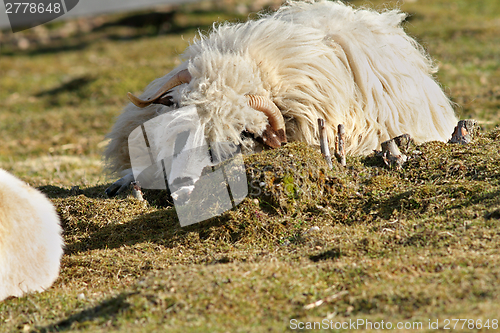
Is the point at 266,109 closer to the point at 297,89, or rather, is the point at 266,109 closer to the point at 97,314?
the point at 297,89

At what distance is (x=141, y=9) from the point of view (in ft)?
81.9

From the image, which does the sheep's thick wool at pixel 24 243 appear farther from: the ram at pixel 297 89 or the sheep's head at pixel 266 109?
the sheep's head at pixel 266 109

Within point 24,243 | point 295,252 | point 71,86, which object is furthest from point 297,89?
point 71,86

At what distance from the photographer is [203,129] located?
455 centimetres

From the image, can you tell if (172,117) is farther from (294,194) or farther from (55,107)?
(55,107)

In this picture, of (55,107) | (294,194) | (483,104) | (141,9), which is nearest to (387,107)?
(294,194)

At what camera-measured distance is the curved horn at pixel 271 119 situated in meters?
4.77

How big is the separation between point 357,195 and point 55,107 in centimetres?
1130

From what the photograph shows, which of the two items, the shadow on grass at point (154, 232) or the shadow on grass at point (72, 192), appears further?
the shadow on grass at point (72, 192)

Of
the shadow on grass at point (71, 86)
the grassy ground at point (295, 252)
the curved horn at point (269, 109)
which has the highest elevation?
the curved horn at point (269, 109)

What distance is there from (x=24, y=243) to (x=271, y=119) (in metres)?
2.49

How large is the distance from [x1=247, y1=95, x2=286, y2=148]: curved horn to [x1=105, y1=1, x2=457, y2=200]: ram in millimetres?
10

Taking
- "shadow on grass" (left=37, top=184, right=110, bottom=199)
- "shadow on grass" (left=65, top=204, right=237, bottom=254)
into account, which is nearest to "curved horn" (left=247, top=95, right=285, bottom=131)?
"shadow on grass" (left=65, top=204, right=237, bottom=254)

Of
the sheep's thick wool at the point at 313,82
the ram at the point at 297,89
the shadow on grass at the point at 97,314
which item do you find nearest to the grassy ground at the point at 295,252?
the shadow on grass at the point at 97,314
